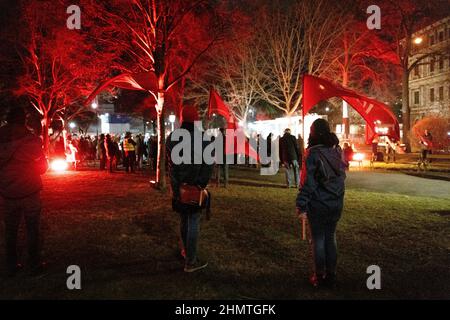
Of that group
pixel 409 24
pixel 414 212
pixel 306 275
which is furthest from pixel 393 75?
pixel 306 275

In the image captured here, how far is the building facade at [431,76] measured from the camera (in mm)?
46250

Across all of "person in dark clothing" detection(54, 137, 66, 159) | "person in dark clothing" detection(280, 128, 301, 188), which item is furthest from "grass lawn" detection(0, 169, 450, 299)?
"person in dark clothing" detection(54, 137, 66, 159)

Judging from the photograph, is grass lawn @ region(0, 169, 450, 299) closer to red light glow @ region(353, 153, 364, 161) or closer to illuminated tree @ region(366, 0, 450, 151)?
red light glow @ region(353, 153, 364, 161)

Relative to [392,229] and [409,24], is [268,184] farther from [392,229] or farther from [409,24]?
[409,24]

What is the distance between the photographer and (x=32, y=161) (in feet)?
16.3

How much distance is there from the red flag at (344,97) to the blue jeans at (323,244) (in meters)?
4.24

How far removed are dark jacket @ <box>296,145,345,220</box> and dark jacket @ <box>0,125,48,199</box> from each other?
331cm

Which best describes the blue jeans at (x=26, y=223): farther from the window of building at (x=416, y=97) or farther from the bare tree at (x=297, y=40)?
the window of building at (x=416, y=97)

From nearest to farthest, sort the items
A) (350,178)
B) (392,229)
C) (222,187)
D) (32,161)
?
(32,161) < (392,229) < (222,187) < (350,178)

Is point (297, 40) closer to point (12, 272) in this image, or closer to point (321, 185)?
point (321, 185)

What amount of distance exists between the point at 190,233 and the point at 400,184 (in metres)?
10.2

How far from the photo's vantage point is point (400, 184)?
43.0 feet
